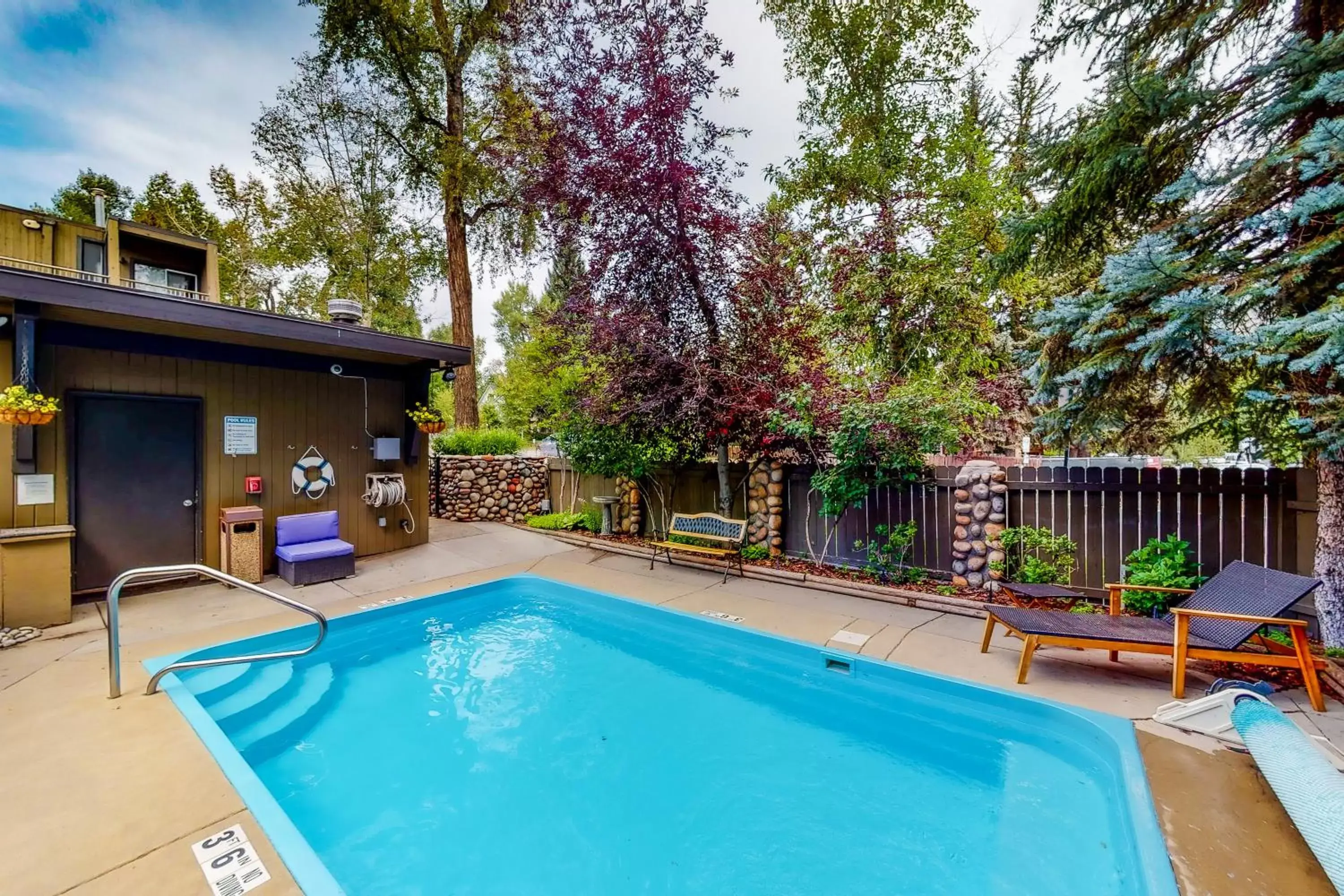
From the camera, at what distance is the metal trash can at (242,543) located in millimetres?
5629

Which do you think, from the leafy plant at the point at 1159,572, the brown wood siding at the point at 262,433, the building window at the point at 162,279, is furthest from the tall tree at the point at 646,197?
the building window at the point at 162,279

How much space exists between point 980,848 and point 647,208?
6541 mm

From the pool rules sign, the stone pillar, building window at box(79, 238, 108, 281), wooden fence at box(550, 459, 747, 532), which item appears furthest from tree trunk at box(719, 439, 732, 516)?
building window at box(79, 238, 108, 281)

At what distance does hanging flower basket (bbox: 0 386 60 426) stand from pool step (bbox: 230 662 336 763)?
9.99ft

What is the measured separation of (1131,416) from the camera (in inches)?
195

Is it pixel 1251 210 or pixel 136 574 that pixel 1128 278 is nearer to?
pixel 1251 210

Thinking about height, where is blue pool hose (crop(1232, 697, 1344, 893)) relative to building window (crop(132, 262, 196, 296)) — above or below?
below

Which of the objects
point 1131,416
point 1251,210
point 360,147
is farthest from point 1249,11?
point 360,147

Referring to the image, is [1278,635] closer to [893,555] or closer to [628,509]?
[893,555]

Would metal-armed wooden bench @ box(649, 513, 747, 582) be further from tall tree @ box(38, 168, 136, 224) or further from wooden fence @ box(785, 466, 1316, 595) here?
tall tree @ box(38, 168, 136, 224)

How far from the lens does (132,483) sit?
5.42 metres

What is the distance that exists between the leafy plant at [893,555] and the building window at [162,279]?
10.6m

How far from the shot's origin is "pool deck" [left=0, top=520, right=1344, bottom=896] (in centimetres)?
196

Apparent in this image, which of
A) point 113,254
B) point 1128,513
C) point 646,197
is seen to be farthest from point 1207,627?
point 113,254
